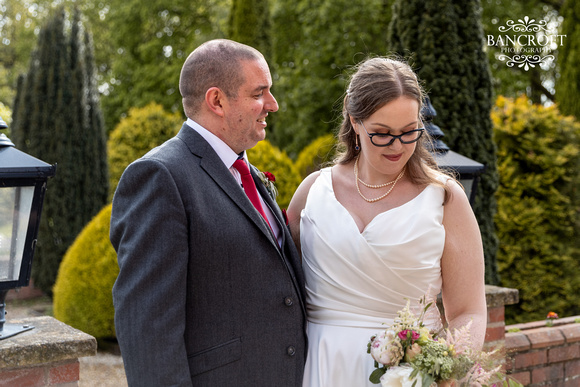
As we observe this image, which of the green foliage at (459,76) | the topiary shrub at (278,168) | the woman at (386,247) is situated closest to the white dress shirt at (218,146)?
the woman at (386,247)

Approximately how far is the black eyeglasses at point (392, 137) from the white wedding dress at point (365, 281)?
255 mm

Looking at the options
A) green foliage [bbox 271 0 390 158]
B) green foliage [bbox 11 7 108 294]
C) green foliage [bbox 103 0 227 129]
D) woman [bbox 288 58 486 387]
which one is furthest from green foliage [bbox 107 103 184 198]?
woman [bbox 288 58 486 387]

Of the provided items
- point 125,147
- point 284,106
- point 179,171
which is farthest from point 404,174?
point 284,106

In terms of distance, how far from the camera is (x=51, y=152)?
11547mm

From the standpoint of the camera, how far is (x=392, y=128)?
2500 mm

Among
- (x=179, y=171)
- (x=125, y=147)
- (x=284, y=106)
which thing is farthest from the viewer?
(x=284, y=106)

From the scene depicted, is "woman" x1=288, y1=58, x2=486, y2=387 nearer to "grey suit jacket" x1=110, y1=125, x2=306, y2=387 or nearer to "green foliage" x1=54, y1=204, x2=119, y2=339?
"grey suit jacket" x1=110, y1=125, x2=306, y2=387

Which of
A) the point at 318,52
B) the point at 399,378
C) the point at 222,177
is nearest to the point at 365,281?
the point at 399,378

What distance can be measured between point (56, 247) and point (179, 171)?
1009 centimetres

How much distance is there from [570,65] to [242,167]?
1267 centimetres

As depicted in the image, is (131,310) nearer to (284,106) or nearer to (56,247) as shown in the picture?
(56,247)

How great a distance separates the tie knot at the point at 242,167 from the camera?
7.97 feet

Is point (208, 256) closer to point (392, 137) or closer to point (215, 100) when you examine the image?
point (215, 100)

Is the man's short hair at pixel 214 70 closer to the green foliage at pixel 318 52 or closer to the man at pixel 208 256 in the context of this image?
the man at pixel 208 256
